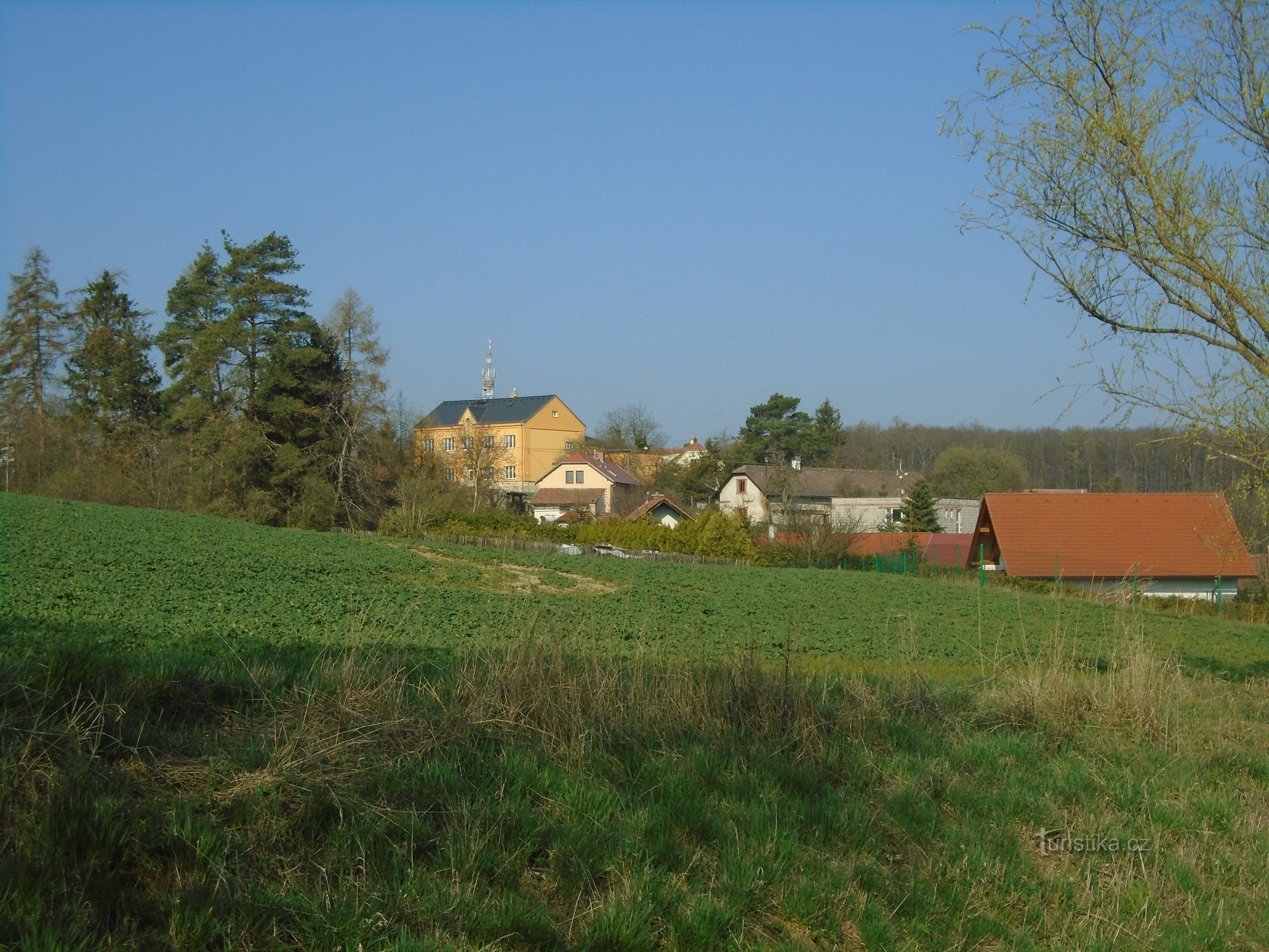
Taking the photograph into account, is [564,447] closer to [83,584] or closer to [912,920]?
[83,584]

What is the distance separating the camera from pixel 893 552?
2039 inches

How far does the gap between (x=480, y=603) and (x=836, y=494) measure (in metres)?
71.3

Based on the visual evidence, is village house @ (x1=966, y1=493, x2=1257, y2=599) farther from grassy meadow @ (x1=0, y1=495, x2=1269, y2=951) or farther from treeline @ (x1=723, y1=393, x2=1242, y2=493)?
grassy meadow @ (x1=0, y1=495, x2=1269, y2=951)

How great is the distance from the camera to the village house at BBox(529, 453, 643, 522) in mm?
82125

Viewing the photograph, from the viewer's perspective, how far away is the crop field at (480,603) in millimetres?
10445

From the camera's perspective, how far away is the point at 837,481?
88688 mm

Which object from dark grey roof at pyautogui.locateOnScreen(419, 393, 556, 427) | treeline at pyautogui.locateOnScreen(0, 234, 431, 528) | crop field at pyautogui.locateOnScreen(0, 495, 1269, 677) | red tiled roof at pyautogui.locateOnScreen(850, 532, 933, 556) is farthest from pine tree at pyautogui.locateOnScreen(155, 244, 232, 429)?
dark grey roof at pyautogui.locateOnScreen(419, 393, 556, 427)

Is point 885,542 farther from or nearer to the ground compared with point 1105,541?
nearer to the ground

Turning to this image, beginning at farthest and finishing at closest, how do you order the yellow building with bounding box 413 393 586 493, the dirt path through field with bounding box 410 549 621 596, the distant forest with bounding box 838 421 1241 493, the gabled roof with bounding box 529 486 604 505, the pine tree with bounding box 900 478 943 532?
the yellow building with bounding box 413 393 586 493
the gabled roof with bounding box 529 486 604 505
the pine tree with bounding box 900 478 943 532
the dirt path through field with bounding box 410 549 621 596
the distant forest with bounding box 838 421 1241 493

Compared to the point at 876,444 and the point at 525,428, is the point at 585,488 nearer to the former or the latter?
the point at 525,428

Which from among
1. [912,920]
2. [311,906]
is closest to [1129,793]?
[912,920]

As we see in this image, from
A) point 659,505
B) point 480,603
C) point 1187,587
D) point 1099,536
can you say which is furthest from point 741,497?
point 480,603

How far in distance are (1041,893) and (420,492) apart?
148 feet

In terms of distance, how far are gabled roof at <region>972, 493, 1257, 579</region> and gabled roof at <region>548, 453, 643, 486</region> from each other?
41637mm
